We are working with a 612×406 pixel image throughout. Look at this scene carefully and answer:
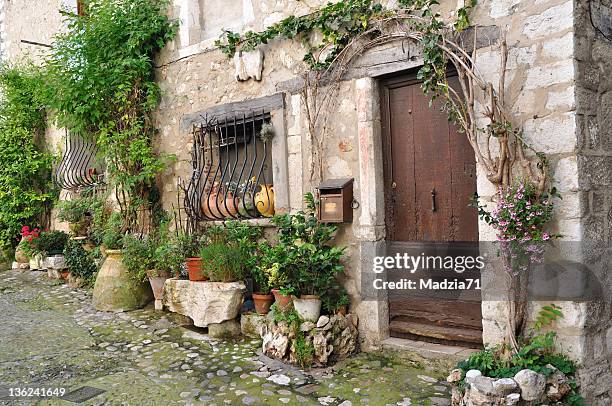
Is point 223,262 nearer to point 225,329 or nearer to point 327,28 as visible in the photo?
point 225,329

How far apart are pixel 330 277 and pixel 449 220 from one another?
986 mm

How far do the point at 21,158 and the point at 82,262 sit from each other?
109 inches

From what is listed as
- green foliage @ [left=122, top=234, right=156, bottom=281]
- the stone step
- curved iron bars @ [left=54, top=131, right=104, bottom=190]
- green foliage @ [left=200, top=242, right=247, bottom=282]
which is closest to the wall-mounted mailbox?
green foliage @ [left=200, top=242, right=247, bottom=282]

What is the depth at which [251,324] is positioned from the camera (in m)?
4.55

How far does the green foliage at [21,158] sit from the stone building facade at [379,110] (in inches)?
141

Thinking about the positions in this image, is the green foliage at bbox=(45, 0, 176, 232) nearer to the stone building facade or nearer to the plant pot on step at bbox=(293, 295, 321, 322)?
the stone building facade

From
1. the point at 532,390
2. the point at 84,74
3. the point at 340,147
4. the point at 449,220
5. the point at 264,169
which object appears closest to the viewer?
the point at 532,390

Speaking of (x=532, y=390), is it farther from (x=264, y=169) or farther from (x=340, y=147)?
(x=264, y=169)

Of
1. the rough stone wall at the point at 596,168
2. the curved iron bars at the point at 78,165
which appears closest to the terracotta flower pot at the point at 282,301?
the rough stone wall at the point at 596,168

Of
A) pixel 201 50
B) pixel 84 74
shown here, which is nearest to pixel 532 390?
pixel 201 50

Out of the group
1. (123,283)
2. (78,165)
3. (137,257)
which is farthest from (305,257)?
(78,165)

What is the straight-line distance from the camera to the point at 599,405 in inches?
123

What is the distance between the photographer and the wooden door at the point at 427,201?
374 centimetres

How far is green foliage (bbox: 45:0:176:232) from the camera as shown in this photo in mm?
5977
